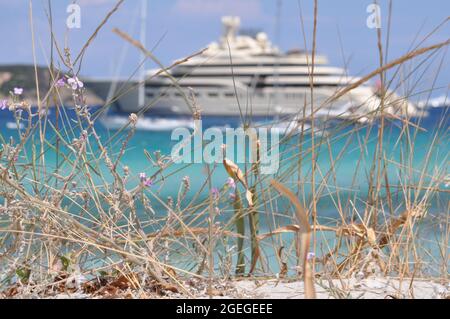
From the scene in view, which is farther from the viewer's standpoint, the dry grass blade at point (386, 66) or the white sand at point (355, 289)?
the white sand at point (355, 289)

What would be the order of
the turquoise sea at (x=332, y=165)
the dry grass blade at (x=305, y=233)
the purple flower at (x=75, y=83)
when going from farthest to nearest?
the turquoise sea at (x=332, y=165), the purple flower at (x=75, y=83), the dry grass blade at (x=305, y=233)

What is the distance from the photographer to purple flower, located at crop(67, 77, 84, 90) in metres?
1.15

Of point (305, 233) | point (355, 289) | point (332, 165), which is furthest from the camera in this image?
point (332, 165)

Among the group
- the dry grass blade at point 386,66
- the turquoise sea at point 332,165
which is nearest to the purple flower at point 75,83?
the turquoise sea at point 332,165

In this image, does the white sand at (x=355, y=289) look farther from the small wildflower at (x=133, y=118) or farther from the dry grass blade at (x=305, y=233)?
the small wildflower at (x=133, y=118)

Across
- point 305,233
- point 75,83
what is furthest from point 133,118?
point 305,233

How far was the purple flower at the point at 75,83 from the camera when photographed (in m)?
1.15

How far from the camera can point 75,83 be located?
1155 millimetres

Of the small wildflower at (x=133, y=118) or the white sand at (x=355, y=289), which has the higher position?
the small wildflower at (x=133, y=118)

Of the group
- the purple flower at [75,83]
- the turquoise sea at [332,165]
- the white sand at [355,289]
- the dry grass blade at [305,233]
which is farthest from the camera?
the turquoise sea at [332,165]

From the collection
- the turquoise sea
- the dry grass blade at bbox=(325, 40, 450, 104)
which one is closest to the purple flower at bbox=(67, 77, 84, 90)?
the turquoise sea


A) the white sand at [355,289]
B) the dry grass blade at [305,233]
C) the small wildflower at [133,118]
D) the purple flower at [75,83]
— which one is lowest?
the white sand at [355,289]

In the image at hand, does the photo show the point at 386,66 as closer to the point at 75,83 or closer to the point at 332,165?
the point at 332,165

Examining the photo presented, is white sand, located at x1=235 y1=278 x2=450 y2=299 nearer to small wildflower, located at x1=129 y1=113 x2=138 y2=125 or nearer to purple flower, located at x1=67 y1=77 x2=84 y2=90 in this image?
small wildflower, located at x1=129 y1=113 x2=138 y2=125
